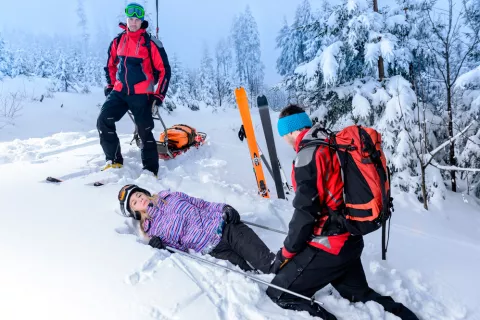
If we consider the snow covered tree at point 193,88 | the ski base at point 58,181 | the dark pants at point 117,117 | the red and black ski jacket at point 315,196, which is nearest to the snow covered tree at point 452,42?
the dark pants at point 117,117

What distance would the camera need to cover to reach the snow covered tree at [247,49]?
4541cm

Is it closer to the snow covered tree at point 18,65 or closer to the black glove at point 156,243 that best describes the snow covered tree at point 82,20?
the snow covered tree at point 18,65

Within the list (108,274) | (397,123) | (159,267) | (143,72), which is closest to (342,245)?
(159,267)

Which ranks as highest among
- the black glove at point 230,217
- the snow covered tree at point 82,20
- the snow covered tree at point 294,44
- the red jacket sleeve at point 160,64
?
the snow covered tree at point 82,20

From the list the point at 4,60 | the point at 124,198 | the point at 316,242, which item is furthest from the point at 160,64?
the point at 4,60

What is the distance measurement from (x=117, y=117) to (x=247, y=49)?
4356cm

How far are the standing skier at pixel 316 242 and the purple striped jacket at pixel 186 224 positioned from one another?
3.35 ft

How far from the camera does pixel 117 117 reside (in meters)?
5.42

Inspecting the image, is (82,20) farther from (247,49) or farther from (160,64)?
(160,64)

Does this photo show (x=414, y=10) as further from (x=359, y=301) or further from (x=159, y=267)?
(x=159, y=267)

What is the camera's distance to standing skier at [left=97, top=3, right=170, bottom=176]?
518 centimetres

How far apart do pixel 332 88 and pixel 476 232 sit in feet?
15.9

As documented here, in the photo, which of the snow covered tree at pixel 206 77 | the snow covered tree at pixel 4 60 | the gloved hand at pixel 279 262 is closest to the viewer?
the gloved hand at pixel 279 262

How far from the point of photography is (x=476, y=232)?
6.62 metres
